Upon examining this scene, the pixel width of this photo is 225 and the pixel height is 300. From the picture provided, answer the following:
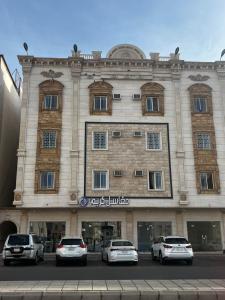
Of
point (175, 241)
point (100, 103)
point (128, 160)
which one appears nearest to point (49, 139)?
point (100, 103)

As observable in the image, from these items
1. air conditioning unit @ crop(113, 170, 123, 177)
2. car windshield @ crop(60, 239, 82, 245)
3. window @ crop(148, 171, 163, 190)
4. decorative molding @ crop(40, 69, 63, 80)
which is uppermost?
decorative molding @ crop(40, 69, 63, 80)

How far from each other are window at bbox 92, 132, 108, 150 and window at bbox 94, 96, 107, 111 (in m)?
2.34

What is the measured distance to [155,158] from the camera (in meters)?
31.7

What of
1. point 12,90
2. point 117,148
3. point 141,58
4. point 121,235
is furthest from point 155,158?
point 12,90

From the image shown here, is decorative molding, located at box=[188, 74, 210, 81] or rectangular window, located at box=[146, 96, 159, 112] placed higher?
decorative molding, located at box=[188, 74, 210, 81]

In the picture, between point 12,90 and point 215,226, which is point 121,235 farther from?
point 12,90

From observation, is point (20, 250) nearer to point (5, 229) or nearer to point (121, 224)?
point (121, 224)

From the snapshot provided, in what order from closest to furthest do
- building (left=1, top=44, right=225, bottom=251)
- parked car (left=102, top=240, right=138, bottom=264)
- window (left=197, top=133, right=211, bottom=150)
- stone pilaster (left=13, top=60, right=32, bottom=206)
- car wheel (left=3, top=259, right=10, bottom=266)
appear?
1. parked car (left=102, top=240, right=138, bottom=264)
2. car wheel (left=3, top=259, right=10, bottom=266)
3. stone pilaster (left=13, top=60, right=32, bottom=206)
4. building (left=1, top=44, right=225, bottom=251)
5. window (left=197, top=133, right=211, bottom=150)

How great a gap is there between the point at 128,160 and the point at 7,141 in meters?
→ 11.5

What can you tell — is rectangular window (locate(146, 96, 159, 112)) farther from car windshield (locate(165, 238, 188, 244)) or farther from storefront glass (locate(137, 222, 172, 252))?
car windshield (locate(165, 238, 188, 244))

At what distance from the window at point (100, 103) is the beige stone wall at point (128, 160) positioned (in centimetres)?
156

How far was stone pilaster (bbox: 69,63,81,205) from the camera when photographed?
3022 centimetres

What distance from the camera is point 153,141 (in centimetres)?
3225

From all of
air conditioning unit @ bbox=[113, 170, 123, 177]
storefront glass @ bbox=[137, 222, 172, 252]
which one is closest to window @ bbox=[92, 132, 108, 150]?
air conditioning unit @ bbox=[113, 170, 123, 177]
